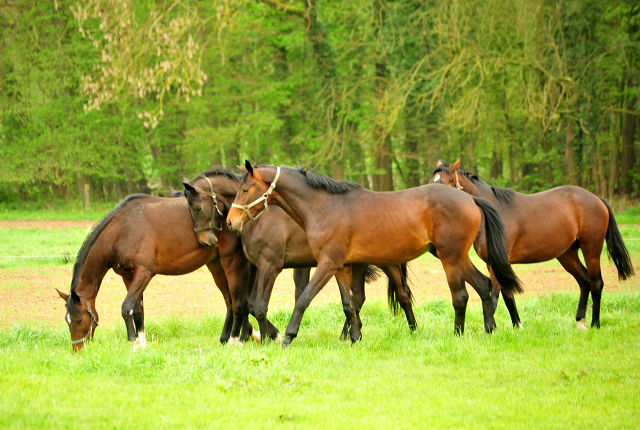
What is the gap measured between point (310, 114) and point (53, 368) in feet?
88.2

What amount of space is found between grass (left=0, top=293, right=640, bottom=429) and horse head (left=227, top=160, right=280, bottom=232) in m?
1.49

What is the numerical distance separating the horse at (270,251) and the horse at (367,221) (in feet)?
1.47

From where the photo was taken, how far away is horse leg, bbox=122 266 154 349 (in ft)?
25.8

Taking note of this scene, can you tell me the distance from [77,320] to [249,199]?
2368 mm

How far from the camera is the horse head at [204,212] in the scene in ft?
26.9

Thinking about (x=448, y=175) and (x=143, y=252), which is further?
(x=448, y=175)

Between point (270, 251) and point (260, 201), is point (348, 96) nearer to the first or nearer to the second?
point (270, 251)

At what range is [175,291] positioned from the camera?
13.3 m

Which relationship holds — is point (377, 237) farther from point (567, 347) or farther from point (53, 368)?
point (53, 368)

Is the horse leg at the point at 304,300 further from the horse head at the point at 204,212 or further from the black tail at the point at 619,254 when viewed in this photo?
the black tail at the point at 619,254

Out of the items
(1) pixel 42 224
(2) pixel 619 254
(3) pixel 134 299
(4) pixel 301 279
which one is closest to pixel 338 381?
(3) pixel 134 299

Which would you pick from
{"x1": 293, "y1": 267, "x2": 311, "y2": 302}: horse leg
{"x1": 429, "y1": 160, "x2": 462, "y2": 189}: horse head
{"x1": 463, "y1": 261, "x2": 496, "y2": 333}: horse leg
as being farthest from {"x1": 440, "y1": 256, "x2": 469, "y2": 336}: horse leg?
{"x1": 293, "y1": 267, "x2": 311, "y2": 302}: horse leg

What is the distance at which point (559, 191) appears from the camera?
9.37 meters

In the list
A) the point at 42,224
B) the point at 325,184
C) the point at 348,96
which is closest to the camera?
the point at 325,184
